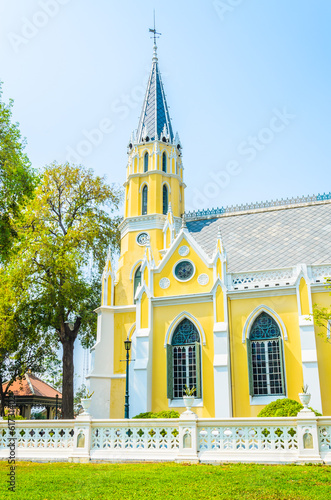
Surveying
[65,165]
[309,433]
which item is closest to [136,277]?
[65,165]

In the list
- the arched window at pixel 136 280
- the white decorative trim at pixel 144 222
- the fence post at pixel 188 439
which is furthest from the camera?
the white decorative trim at pixel 144 222

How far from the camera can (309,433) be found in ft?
40.0

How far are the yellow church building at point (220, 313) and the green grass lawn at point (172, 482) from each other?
9.21 m

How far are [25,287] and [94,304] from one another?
486 cm

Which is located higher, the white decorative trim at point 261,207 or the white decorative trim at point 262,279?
the white decorative trim at point 261,207

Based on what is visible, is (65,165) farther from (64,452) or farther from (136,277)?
(64,452)

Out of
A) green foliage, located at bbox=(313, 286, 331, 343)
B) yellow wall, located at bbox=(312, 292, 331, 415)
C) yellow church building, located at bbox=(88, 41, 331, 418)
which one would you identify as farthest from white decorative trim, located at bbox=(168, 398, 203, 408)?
green foliage, located at bbox=(313, 286, 331, 343)

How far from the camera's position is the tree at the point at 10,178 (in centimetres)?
2091

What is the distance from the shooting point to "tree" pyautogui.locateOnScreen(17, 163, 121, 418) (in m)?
27.2

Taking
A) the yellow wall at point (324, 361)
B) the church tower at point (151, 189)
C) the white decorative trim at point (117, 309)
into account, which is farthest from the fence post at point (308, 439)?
the church tower at point (151, 189)

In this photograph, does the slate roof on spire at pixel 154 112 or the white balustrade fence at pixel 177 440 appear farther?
the slate roof on spire at pixel 154 112

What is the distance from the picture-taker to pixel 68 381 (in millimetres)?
27344

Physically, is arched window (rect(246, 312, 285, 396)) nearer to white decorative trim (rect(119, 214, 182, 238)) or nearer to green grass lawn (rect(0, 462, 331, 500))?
green grass lawn (rect(0, 462, 331, 500))

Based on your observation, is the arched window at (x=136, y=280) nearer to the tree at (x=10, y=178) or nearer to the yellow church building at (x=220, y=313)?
the yellow church building at (x=220, y=313)
